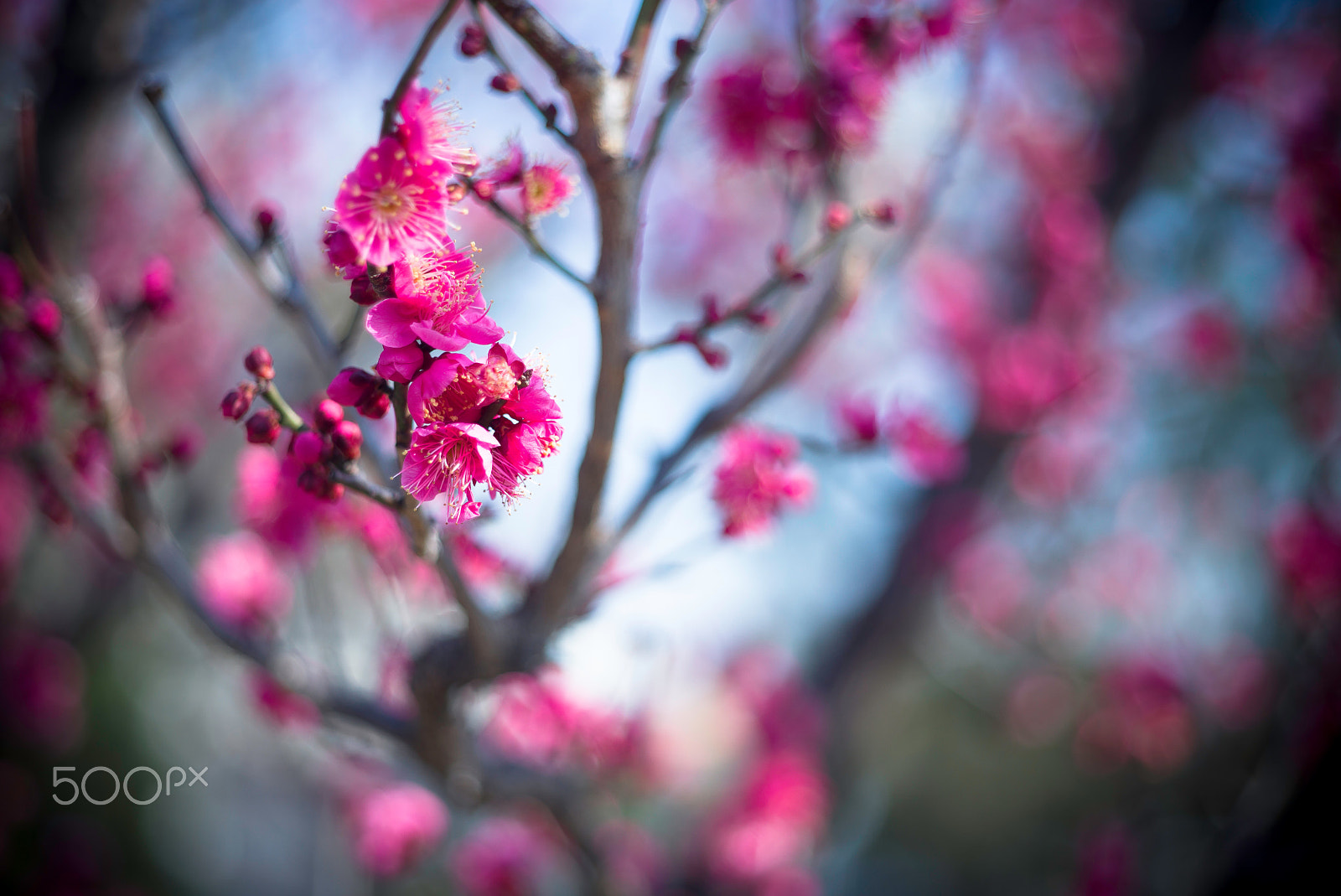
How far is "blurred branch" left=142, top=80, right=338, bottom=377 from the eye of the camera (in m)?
1.11

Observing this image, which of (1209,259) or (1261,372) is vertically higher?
(1209,259)

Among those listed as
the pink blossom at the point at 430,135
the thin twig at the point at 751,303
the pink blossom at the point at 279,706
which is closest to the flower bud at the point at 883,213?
the thin twig at the point at 751,303

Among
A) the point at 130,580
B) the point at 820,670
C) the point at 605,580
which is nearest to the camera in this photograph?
the point at 605,580

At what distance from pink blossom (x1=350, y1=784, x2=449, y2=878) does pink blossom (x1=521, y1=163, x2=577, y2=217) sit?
1991 mm

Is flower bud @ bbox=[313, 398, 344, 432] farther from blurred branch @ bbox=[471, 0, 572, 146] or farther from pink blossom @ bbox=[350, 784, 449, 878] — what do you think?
pink blossom @ bbox=[350, 784, 449, 878]

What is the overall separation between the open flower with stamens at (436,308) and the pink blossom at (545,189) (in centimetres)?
27

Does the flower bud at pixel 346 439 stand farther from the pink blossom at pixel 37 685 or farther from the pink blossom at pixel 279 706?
the pink blossom at pixel 37 685

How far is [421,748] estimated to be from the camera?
5.08 feet

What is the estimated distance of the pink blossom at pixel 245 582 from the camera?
67.3 inches

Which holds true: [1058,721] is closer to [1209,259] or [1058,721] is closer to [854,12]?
[1209,259]

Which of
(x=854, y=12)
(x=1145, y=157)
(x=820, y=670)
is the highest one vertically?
(x=854, y=12)

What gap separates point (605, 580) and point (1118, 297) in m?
3.78

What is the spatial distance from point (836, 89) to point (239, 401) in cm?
139

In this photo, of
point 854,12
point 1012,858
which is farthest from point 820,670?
point 1012,858
